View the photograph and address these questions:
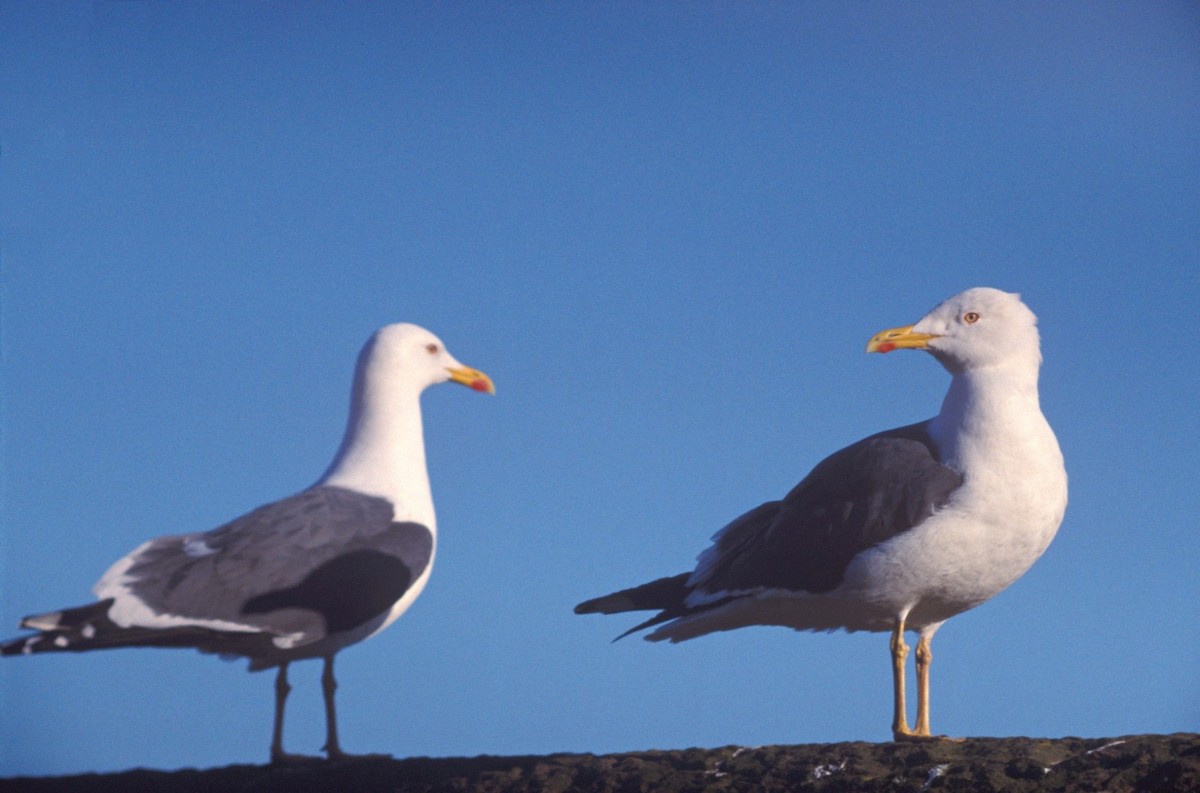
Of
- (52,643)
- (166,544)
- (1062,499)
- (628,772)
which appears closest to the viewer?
(52,643)

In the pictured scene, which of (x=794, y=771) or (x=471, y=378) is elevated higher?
(x=471, y=378)

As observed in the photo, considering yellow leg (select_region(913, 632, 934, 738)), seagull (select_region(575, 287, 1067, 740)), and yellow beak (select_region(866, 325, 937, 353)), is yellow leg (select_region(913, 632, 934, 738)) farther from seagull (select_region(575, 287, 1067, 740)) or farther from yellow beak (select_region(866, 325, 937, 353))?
yellow beak (select_region(866, 325, 937, 353))

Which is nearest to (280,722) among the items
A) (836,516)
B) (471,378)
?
(471,378)

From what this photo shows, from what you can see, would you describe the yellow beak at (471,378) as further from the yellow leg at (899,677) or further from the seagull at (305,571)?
the yellow leg at (899,677)

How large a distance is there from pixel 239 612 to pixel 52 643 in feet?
2.39

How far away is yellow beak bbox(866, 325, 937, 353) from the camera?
6570mm

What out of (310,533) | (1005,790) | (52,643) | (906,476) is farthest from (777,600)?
(52,643)

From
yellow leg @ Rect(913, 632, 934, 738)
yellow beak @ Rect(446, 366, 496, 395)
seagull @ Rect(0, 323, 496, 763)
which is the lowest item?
yellow leg @ Rect(913, 632, 934, 738)

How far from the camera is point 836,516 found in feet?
21.0

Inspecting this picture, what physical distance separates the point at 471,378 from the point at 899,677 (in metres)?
2.53

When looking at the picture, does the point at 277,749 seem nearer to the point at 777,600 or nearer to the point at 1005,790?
the point at 777,600

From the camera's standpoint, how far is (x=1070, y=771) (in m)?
4.81

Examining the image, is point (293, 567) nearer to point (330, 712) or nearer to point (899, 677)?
point (330, 712)

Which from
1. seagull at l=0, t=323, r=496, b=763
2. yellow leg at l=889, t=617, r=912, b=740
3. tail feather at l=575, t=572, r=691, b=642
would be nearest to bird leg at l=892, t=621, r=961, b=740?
yellow leg at l=889, t=617, r=912, b=740
